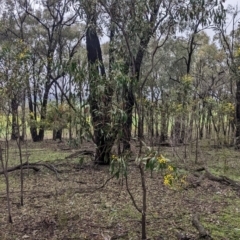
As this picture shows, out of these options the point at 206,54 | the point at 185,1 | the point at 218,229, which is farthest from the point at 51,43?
the point at 218,229

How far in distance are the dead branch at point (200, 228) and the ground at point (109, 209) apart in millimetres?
64

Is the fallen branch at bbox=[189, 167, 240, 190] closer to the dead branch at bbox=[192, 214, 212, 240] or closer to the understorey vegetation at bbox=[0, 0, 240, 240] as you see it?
the understorey vegetation at bbox=[0, 0, 240, 240]

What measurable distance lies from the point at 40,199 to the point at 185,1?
367 cm

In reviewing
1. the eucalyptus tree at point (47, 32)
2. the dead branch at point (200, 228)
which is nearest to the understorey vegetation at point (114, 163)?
the dead branch at point (200, 228)

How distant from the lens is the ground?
425cm

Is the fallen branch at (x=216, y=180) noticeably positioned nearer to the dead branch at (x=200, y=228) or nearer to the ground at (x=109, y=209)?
the ground at (x=109, y=209)

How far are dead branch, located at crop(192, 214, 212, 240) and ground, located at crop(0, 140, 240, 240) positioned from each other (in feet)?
0.21

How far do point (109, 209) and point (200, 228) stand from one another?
1.43m

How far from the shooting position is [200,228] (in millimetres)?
4168

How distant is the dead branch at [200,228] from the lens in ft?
13.1

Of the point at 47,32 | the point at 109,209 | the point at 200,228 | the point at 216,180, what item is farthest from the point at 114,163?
the point at 47,32

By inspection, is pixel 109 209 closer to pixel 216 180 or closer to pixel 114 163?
pixel 114 163

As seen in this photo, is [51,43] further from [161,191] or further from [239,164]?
[161,191]

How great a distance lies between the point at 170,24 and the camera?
16.4 ft
